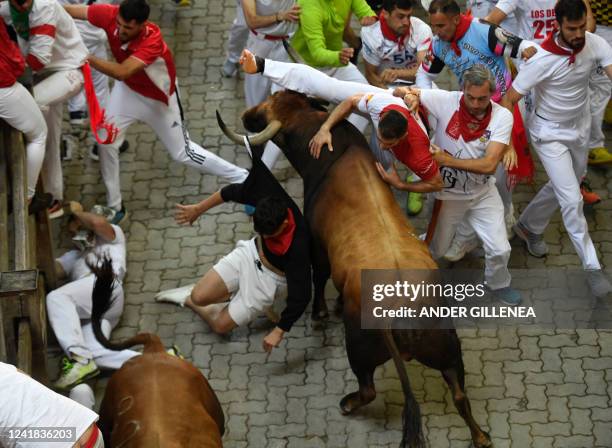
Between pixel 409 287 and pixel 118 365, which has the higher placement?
pixel 409 287

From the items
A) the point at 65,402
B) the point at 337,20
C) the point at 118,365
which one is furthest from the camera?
the point at 337,20

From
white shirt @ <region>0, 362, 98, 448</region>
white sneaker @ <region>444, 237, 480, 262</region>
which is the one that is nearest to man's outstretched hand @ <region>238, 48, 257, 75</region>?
white sneaker @ <region>444, 237, 480, 262</region>

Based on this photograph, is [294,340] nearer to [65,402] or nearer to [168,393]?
[168,393]

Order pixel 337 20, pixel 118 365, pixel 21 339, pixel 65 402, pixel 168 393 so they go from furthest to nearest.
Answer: pixel 337 20 < pixel 118 365 < pixel 21 339 < pixel 168 393 < pixel 65 402

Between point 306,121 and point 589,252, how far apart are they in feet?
7.44

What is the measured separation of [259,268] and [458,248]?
5.23 ft

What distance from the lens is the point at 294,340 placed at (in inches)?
328

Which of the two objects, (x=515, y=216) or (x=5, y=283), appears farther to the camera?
(x=515, y=216)

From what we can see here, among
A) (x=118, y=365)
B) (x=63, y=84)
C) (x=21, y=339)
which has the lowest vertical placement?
(x=118, y=365)

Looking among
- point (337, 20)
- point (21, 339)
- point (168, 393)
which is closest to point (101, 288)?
point (21, 339)

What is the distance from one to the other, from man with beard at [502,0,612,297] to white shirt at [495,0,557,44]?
0.93m

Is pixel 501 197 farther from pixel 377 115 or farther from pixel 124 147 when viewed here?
pixel 124 147

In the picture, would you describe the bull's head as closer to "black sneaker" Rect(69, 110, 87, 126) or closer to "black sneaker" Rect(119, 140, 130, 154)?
"black sneaker" Rect(119, 140, 130, 154)

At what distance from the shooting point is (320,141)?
791 cm
